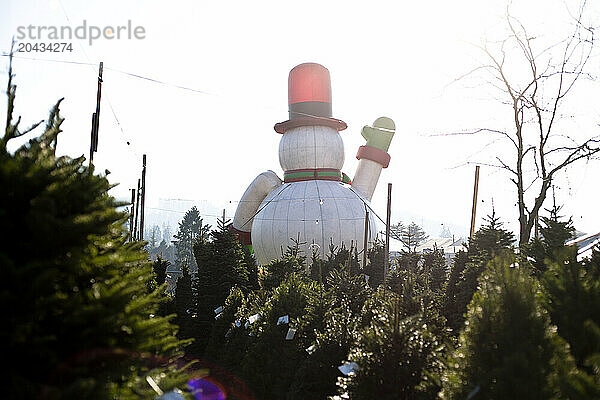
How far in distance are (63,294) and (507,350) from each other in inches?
163

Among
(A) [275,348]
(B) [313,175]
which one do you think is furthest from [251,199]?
(A) [275,348]

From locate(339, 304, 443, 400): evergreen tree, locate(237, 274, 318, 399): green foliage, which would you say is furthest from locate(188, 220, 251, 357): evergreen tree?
locate(339, 304, 443, 400): evergreen tree

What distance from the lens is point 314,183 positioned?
25.6m

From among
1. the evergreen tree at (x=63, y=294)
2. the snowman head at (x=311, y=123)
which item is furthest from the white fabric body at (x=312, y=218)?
the evergreen tree at (x=63, y=294)

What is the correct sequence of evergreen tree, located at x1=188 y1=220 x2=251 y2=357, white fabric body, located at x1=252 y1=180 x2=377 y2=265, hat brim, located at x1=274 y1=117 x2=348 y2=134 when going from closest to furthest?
evergreen tree, located at x1=188 y1=220 x2=251 y2=357, white fabric body, located at x1=252 y1=180 x2=377 y2=265, hat brim, located at x1=274 y1=117 x2=348 y2=134

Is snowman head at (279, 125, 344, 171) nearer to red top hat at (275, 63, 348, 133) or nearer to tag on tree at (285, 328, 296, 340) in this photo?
red top hat at (275, 63, 348, 133)

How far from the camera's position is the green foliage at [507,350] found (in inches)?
161

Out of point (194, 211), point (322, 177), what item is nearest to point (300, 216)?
point (322, 177)

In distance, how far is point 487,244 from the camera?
13562 millimetres

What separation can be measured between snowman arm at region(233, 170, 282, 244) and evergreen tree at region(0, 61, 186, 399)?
24727 millimetres

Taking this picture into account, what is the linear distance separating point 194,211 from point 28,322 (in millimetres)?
83288

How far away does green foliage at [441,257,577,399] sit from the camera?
409cm

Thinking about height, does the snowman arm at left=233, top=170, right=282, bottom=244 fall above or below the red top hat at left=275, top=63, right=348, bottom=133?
below

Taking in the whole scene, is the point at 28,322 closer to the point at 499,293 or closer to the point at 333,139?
the point at 499,293
